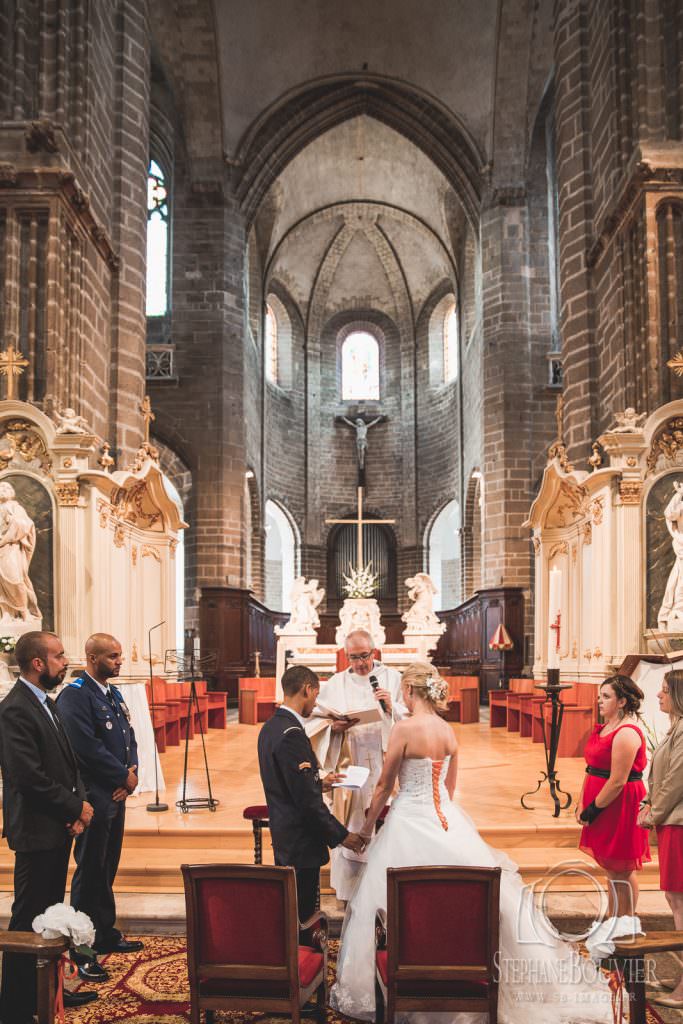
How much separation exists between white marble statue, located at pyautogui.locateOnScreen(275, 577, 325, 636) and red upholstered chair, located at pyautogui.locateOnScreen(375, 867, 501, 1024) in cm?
1186

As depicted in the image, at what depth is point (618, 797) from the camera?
14.9ft

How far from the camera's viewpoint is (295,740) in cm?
393

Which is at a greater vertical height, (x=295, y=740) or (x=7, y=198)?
(x=7, y=198)

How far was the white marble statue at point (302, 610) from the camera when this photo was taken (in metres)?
15.3

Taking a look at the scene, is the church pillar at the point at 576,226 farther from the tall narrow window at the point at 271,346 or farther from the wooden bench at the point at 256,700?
the tall narrow window at the point at 271,346

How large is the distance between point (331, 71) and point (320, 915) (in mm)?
18823

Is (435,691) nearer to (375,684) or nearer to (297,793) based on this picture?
(297,793)

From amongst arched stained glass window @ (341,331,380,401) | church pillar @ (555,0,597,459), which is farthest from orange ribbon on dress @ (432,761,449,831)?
arched stained glass window @ (341,331,380,401)

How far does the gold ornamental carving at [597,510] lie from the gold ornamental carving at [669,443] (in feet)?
1.83

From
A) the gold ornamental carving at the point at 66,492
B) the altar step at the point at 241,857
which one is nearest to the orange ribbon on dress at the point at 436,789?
the altar step at the point at 241,857

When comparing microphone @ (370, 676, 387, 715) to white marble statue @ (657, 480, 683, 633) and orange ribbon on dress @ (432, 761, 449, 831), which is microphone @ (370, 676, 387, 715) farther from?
white marble statue @ (657, 480, 683, 633)

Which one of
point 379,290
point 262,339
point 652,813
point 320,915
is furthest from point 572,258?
point 379,290

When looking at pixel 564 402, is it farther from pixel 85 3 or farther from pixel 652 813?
pixel 652 813

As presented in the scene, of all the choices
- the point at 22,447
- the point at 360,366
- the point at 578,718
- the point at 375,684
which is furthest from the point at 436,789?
the point at 360,366
